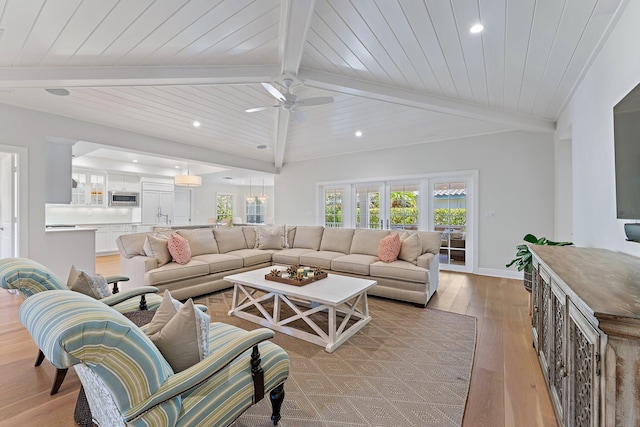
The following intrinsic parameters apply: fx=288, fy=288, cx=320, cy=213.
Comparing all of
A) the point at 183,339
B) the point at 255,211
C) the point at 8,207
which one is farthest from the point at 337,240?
the point at 255,211

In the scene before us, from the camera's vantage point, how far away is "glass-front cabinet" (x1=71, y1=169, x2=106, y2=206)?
23.2 ft

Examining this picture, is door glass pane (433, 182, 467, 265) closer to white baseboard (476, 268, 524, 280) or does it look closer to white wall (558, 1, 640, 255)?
white baseboard (476, 268, 524, 280)

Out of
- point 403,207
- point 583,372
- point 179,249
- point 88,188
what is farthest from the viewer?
point 88,188

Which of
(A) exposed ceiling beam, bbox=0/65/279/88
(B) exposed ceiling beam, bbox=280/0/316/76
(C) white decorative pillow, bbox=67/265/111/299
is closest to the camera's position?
(C) white decorative pillow, bbox=67/265/111/299

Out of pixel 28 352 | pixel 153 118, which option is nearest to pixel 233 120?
pixel 153 118

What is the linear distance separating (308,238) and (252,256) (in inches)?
44.1

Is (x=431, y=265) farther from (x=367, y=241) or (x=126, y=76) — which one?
(x=126, y=76)

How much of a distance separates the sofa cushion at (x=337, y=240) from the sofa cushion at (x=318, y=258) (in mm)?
175

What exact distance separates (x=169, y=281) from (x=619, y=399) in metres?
3.94

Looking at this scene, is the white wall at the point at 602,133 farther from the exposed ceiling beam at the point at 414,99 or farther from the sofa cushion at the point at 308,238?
the sofa cushion at the point at 308,238

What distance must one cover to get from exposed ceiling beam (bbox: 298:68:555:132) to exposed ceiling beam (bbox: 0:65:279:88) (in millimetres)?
579

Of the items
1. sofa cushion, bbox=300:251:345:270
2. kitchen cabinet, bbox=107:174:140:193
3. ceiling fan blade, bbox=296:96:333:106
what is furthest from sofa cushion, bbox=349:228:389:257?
kitchen cabinet, bbox=107:174:140:193

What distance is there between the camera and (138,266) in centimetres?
367

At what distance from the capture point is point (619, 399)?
91 cm
